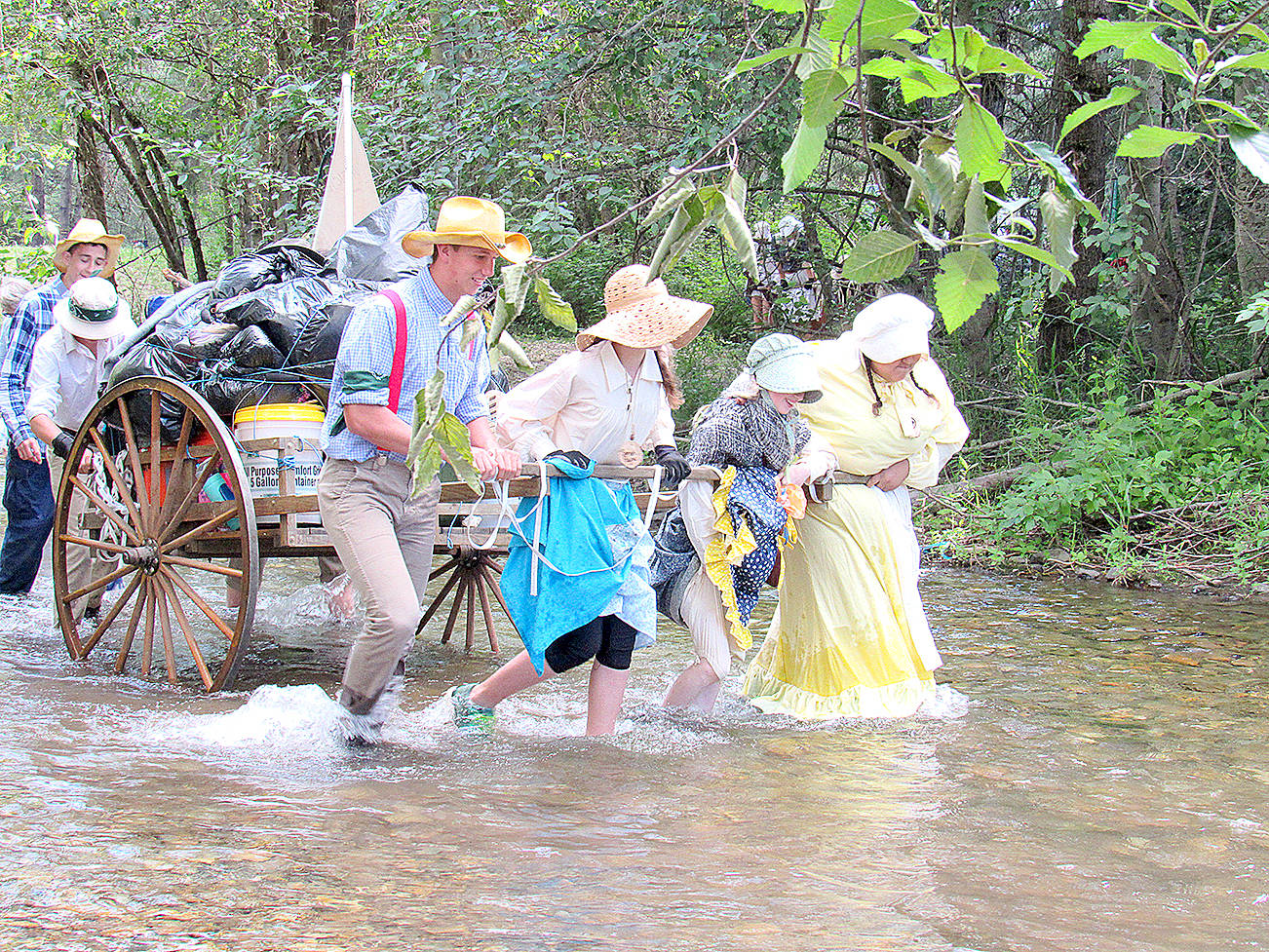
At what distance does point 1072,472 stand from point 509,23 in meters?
6.06

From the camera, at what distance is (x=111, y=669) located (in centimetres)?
611

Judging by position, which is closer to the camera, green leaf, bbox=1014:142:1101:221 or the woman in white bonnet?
green leaf, bbox=1014:142:1101:221

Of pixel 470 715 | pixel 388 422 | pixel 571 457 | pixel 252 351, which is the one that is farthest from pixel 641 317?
pixel 252 351

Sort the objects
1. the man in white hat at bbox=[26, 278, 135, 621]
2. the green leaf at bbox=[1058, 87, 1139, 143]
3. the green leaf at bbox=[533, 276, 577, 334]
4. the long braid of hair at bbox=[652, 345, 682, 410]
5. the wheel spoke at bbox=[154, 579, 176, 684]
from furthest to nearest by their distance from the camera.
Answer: the man in white hat at bbox=[26, 278, 135, 621] < the wheel spoke at bbox=[154, 579, 176, 684] < the long braid of hair at bbox=[652, 345, 682, 410] < the green leaf at bbox=[533, 276, 577, 334] < the green leaf at bbox=[1058, 87, 1139, 143]

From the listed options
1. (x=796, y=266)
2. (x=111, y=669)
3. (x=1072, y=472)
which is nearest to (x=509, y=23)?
(x=796, y=266)

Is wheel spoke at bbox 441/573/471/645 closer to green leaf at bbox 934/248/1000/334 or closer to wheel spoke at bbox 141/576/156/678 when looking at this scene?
wheel spoke at bbox 141/576/156/678

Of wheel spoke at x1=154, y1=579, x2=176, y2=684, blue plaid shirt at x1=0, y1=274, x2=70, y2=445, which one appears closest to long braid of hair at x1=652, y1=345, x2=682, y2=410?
wheel spoke at x1=154, y1=579, x2=176, y2=684

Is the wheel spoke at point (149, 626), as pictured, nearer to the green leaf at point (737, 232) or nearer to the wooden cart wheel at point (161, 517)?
the wooden cart wheel at point (161, 517)

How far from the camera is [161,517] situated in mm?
5699

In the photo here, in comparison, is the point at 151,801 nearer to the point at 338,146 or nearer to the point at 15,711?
the point at 15,711

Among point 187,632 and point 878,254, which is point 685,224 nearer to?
point 878,254

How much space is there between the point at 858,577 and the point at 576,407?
149cm

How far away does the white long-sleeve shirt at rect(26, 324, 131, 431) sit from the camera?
6.62 m

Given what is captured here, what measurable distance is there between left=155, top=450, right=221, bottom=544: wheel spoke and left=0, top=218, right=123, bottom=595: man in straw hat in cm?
158
